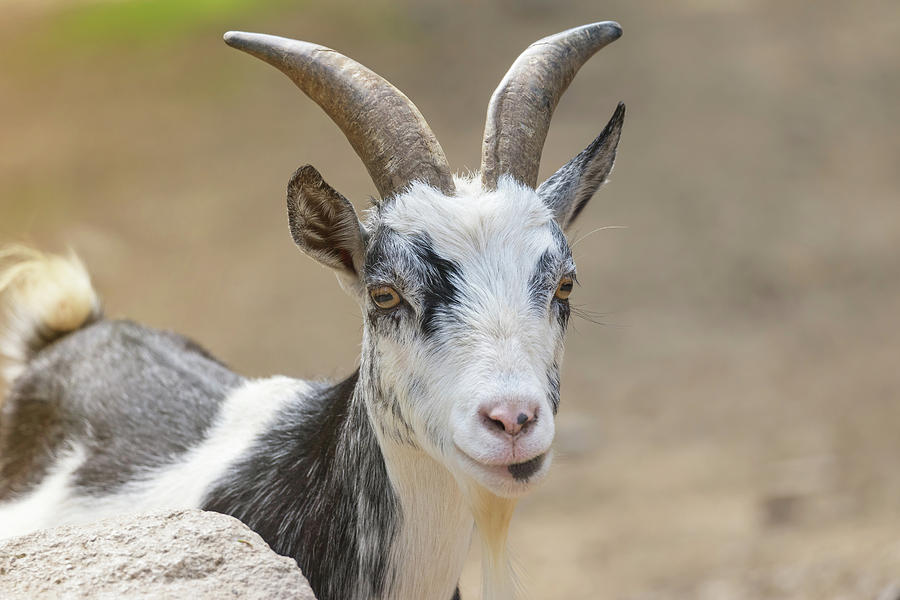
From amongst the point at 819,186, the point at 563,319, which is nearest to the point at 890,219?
the point at 819,186

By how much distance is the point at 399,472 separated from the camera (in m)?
3.88

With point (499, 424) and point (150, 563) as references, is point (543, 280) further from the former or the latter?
point (150, 563)

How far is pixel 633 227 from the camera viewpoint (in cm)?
1348

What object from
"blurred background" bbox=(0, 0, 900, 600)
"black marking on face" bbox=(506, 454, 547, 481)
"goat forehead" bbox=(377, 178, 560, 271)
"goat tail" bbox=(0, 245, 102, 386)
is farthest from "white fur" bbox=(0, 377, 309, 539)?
"blurred background" bbox=(0, 0, 900, 600)

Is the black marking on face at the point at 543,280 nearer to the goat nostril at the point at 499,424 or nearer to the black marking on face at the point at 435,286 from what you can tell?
the black marking on face at the point at 435,286

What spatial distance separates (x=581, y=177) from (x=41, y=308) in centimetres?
318

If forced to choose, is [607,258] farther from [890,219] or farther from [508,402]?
[508,402]

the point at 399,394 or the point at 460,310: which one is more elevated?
the point at 460,310

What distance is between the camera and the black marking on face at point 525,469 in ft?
10.8

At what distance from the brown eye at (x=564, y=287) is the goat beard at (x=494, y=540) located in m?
0.70

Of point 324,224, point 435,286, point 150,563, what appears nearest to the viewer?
point 150,563

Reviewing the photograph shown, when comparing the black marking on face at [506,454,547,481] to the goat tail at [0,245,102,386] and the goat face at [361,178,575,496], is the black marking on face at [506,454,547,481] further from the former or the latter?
the goat tail at [0,245,102,386]

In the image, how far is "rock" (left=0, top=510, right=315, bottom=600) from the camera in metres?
2.93

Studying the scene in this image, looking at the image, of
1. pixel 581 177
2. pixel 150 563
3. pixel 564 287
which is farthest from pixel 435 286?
pixel 150 563
